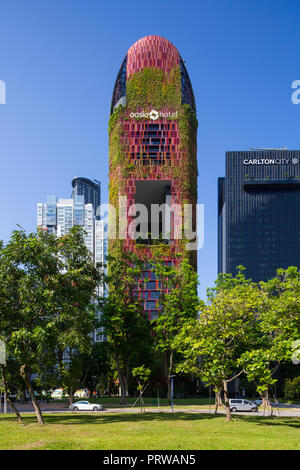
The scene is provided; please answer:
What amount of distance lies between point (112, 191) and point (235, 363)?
70.4m

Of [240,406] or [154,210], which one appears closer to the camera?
[240,406]

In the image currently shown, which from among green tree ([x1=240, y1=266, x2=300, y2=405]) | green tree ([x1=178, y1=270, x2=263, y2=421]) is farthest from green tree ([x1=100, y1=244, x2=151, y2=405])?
green tree ([x1=240, y1=266, x2=300, y2=405])

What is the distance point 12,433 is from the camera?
2795 cm

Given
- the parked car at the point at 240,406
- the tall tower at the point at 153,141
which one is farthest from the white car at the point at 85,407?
the tall tower at the point at 153,141

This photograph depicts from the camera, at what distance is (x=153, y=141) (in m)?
103

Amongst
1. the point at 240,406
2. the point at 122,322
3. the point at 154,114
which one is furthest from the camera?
the point at 154,114

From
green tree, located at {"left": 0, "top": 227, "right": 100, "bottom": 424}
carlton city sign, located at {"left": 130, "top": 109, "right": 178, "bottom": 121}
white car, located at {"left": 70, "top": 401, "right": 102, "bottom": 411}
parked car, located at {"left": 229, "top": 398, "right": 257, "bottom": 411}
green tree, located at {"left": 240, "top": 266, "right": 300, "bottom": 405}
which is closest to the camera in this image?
green tree, located at {"left": 240, "top": 266, "right": 300, "bottom": 405}

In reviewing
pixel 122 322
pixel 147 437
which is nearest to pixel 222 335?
pixel 147 437

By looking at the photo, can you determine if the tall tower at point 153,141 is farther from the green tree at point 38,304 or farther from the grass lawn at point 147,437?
A: the grass lawn at point 147,437

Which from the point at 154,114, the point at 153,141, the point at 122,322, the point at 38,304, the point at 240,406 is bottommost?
the point at 240,406

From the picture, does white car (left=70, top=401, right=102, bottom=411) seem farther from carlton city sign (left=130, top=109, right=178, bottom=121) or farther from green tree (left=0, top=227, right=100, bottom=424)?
carlton city sign (left=130, top=109, right=178, bottom=121)

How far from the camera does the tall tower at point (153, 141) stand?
98875mm

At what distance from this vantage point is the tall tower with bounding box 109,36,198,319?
98.9m

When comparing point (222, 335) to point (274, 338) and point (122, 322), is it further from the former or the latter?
point (122, 322)
